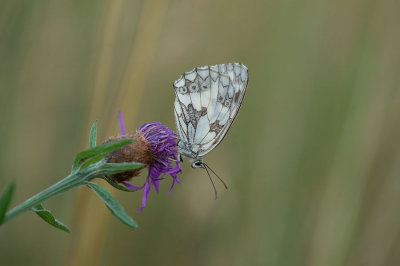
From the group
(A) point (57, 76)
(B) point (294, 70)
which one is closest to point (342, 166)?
(B) point (294, 70)

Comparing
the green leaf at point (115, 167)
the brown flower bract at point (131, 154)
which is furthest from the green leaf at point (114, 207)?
the brown flower bract at point (131, 154)

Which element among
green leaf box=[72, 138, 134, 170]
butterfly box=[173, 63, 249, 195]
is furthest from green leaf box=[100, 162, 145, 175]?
butterfly box=[173, 63, 249, 195]

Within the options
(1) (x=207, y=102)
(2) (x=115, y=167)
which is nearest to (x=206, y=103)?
(1) (x=207, y=102)

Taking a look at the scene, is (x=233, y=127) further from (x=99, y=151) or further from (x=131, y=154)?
(x=99, y=151)

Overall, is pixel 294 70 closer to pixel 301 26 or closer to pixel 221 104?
pixel 301 26

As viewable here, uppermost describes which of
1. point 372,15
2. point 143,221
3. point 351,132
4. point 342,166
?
point 372,15

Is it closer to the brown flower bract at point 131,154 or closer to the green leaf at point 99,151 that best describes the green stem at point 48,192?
the green leaf at point 99,151
